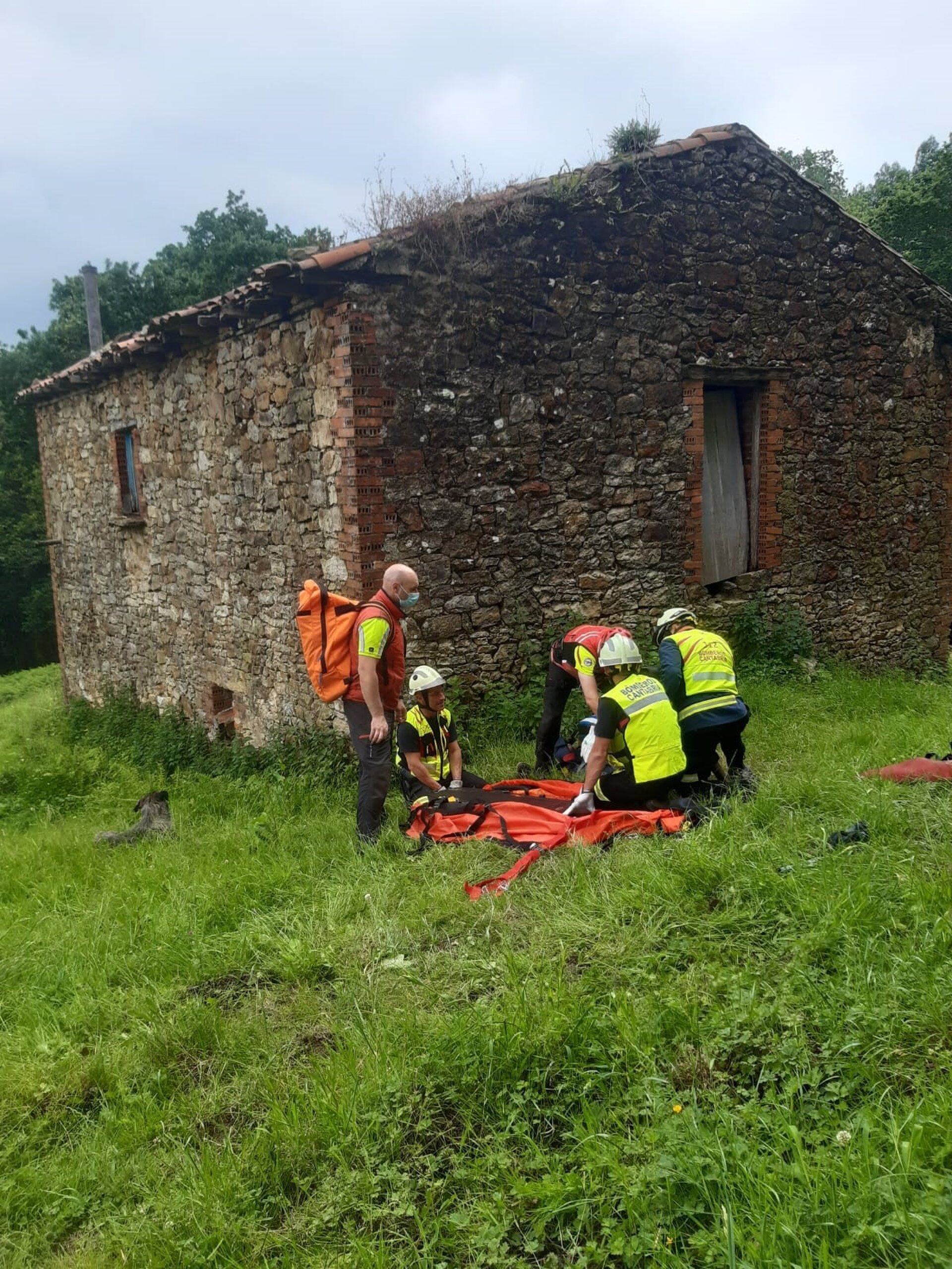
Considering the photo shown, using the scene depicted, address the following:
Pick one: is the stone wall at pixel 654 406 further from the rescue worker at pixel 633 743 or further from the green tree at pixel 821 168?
the green tree at pixel 821 168

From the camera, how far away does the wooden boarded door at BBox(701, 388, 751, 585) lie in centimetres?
834

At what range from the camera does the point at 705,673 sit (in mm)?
5168

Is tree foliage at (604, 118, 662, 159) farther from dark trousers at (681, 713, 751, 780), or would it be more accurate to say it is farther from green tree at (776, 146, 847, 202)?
green tree at (776, 146, 847, 202)

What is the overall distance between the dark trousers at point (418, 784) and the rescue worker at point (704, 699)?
4.56 ft

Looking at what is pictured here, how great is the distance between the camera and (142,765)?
9172mm

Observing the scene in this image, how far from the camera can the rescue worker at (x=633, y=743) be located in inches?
190

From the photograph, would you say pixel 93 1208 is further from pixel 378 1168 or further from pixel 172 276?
pixel 172 276

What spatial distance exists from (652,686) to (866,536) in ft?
18.4

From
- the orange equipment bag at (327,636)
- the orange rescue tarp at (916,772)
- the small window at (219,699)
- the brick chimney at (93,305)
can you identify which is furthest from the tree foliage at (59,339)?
the orange rescue tarp at (916,772)

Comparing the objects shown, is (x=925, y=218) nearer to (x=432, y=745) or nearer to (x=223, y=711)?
(x=223, y=711)

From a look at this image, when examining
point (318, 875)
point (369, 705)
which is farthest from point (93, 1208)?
point (369, 705)

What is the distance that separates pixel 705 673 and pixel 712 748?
0.47 metres

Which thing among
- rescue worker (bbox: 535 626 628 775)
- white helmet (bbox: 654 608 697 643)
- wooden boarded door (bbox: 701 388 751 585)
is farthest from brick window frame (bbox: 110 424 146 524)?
white helmet (bbox: 654 608 697 643)

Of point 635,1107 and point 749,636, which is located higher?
point 749,636
